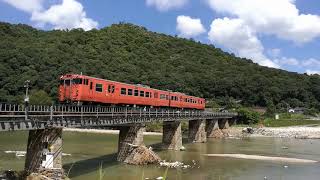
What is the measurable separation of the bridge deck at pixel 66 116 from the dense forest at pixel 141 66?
64.0 meters

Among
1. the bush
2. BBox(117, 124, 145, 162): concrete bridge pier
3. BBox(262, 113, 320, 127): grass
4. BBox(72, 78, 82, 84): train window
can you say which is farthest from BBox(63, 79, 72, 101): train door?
BBox(262, 113, 320, 127): grass

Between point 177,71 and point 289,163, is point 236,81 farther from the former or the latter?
point 289,163

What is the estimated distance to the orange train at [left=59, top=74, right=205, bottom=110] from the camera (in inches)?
1311

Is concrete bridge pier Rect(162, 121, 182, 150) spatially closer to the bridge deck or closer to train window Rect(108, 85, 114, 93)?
the bridge deck

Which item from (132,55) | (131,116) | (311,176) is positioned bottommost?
(311,176)

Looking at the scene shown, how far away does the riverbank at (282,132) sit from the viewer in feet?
289

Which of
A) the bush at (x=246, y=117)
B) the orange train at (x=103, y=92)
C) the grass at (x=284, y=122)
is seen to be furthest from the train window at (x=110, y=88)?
the grass at (x=284, y=122)

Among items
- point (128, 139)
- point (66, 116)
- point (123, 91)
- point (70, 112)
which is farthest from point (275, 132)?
point (66, 116)

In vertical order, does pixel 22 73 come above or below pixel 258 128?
above

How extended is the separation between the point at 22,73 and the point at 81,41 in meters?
45.6

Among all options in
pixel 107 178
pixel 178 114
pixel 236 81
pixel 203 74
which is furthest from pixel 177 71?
pixel 107 178

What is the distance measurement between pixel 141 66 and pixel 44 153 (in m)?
132

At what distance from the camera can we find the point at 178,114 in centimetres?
5288

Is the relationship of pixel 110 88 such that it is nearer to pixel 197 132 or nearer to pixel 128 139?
pixel 128 139
